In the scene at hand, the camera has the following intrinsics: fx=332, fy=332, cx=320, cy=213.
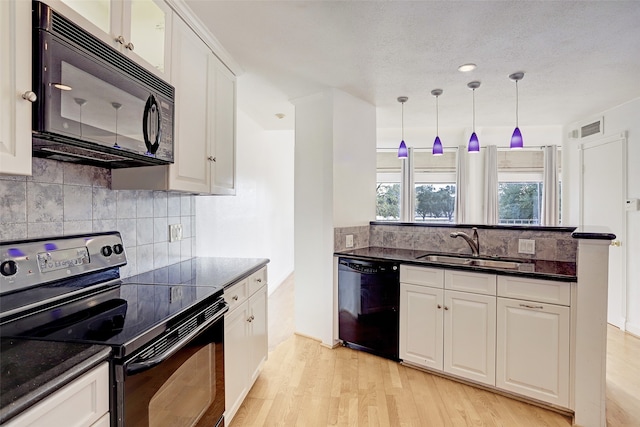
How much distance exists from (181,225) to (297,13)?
160cm

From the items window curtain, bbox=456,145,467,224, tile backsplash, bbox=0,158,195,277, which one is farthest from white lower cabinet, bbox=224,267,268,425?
window curtain, bbox=456,145,467,224

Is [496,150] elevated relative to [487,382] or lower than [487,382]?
elevated

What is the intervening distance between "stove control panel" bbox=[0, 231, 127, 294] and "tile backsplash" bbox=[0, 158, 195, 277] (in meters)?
0.05

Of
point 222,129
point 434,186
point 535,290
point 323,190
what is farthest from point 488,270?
point 434,186

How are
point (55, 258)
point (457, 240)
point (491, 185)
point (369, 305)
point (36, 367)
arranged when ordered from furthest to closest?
point (491, 185)
point (457, 240)
point (369, 305)
point (55, 258)
point (36, 367)

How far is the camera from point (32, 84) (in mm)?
Result: 1021

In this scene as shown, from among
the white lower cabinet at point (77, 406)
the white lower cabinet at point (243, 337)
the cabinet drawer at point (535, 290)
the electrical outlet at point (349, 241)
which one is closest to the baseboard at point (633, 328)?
the cabinet drawer at point (535, 290)

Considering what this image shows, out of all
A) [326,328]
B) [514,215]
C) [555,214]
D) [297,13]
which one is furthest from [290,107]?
[555,214]

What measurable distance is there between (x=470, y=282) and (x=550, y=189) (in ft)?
12.7

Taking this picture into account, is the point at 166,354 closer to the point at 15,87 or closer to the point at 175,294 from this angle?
the point at 175,294

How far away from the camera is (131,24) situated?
4.89ft

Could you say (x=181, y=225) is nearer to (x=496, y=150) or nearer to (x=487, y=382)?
(x=487, y=382)

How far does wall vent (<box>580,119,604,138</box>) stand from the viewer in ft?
13.0

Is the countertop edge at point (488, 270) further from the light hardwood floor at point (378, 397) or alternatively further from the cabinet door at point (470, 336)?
the light hardwood floor at point (378, 397)
